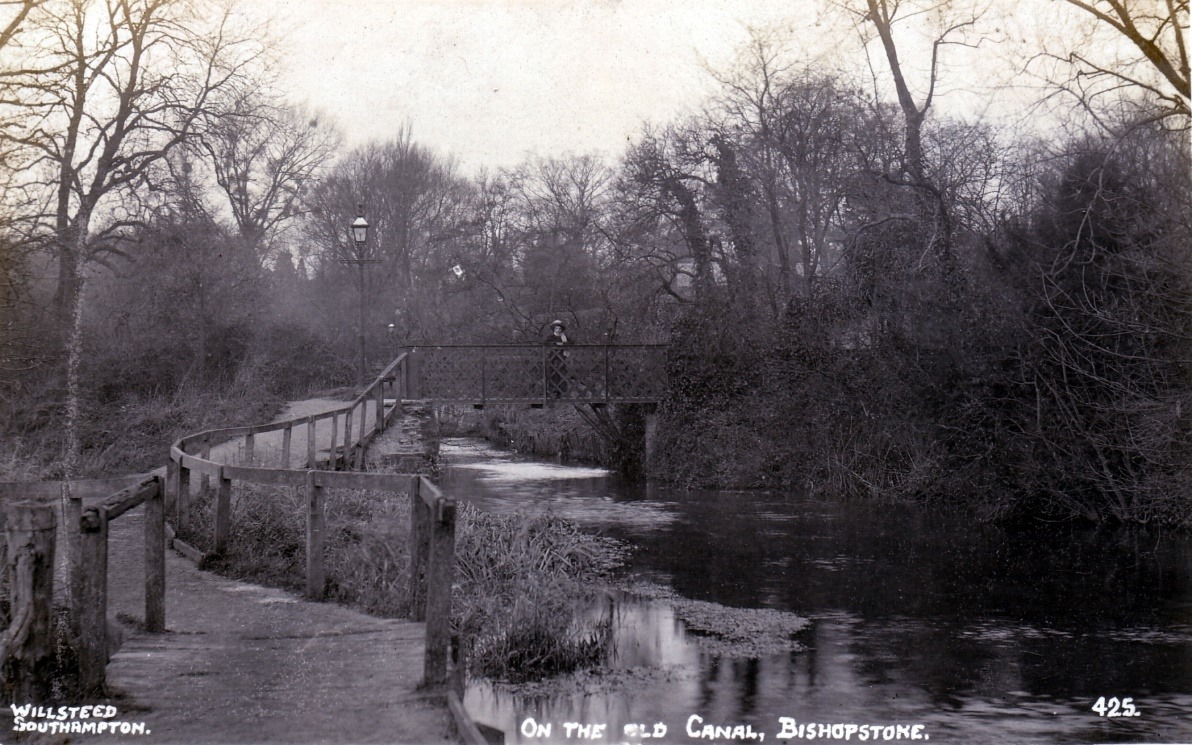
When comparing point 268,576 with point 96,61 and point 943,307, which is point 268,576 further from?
point 943,307

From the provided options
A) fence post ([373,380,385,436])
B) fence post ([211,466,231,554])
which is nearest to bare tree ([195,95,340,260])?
fence post ([373,380,385,436])

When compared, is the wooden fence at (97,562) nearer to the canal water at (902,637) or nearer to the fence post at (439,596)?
the fence post at (439,596)

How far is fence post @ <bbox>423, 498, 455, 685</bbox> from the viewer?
5004 mm

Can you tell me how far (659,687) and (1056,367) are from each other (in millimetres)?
10573

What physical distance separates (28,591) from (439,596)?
1842 mm

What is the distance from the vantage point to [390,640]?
5996 mm

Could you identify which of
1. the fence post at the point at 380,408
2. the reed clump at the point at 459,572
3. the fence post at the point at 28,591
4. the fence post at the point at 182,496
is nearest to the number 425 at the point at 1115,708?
the reed clump at the point at 459,572

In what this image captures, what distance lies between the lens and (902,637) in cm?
980

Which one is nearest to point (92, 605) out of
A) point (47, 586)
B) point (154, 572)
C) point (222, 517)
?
point (47, 586)

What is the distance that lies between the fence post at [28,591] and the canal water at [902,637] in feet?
11.0

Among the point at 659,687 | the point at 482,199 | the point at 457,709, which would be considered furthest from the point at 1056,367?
the point at 482,199

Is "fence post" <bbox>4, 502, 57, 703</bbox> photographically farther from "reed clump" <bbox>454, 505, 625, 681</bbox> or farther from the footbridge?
the footbridge

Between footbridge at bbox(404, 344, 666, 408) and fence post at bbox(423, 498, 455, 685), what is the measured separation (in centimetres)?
1902

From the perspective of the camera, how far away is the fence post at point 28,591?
446 cm
